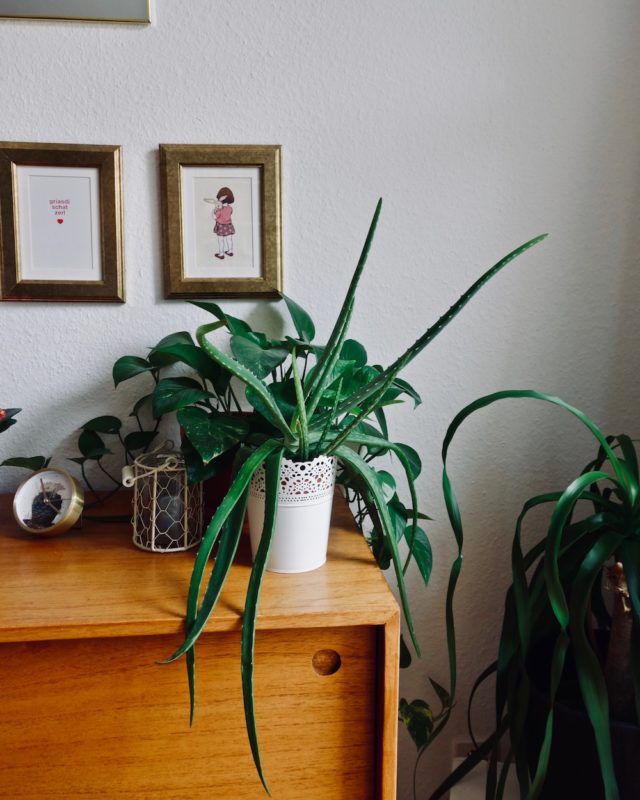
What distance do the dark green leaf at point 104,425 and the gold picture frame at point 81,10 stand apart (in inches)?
27.4

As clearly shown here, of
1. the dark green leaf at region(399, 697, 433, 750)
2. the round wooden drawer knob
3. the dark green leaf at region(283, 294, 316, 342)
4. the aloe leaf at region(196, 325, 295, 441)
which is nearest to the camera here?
the aloe leaf at region(196, 325, 295, 441)

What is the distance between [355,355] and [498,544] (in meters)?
0.57

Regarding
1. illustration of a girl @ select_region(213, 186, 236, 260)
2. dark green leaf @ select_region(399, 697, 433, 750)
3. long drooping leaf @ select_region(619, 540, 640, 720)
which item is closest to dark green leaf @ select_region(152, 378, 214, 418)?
illustration of a girl @ select_region(213, 186, 236, 260)

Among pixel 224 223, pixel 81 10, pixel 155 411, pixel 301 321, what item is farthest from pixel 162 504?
pixel 81 10

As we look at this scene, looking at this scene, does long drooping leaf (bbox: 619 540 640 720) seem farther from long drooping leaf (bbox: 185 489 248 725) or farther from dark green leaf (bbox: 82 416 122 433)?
dark green leaf (bbox: 82 416 122 433)

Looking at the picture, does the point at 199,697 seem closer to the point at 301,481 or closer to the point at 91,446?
the point at 301,481

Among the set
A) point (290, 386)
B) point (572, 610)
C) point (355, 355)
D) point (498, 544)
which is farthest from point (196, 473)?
point (498, 544)

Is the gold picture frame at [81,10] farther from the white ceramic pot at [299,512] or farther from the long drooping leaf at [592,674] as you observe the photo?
the long drooping leaf at [592,674]

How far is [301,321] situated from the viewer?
44.1 inches

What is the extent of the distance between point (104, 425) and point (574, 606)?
32.0 inches

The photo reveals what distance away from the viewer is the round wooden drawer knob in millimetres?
838

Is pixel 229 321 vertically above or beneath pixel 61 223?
beneath

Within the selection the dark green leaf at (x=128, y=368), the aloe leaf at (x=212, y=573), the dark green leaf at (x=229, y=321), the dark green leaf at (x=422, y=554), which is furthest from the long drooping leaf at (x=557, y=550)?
the dark green leaf at (x=128, y=368)

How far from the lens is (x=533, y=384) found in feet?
4.30
